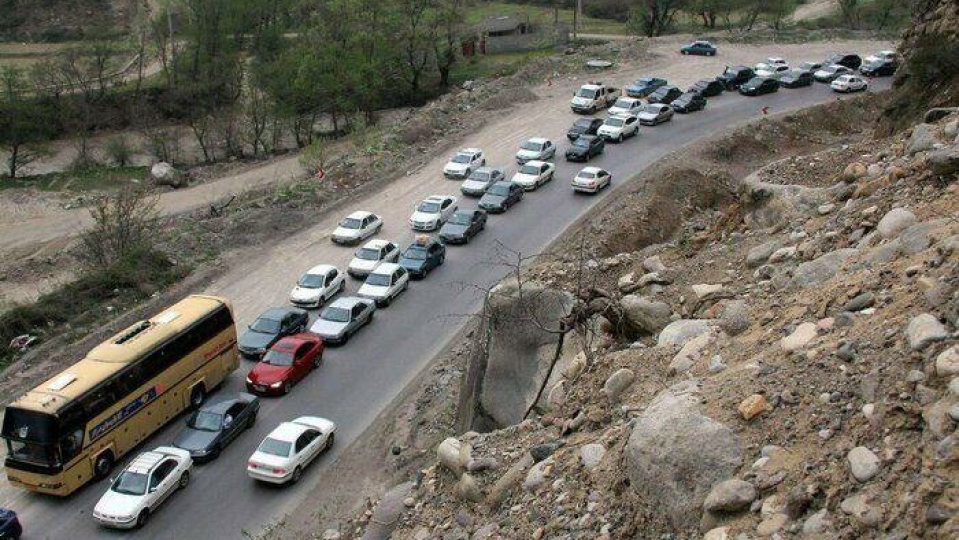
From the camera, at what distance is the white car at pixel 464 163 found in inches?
1837

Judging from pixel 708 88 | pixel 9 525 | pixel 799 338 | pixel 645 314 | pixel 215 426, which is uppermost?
pixel 799 338

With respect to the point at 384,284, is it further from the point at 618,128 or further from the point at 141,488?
the point at 618,128

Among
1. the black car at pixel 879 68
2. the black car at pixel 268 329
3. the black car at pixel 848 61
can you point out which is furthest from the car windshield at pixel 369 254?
the black car at pixel 848 61

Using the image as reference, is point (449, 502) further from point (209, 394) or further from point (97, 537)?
point (209, 394)

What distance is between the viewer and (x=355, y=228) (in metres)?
39.8

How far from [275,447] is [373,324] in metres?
9.08

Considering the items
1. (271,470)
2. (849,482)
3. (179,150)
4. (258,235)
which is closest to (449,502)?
(849,482)

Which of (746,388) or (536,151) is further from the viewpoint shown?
(536,151)

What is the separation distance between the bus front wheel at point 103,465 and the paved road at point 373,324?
0.30 metres

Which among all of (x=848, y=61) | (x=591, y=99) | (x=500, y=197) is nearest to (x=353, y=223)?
(x=500, y=197)

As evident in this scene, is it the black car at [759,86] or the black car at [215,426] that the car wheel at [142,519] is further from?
the black car at [759,86]

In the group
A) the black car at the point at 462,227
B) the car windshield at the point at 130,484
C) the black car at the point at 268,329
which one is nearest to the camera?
the car windshield at the point at 130,484

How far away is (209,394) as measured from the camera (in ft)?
95.0

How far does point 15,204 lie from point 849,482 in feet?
196
